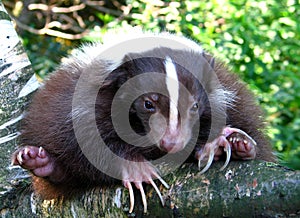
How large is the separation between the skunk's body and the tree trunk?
9cm

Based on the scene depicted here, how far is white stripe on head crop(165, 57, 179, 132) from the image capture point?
2.00m

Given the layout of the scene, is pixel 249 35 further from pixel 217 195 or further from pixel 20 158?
pixel 217 195

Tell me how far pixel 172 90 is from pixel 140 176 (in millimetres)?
343

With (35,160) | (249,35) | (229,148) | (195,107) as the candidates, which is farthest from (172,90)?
(249,35)

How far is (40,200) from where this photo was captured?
231 cm

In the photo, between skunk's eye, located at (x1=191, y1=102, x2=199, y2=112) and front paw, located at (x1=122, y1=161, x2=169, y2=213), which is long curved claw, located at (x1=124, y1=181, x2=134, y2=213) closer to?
front paw, located at (x1=122, y1=161, x2=169, y2=213)

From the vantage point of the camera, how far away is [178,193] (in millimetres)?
1754

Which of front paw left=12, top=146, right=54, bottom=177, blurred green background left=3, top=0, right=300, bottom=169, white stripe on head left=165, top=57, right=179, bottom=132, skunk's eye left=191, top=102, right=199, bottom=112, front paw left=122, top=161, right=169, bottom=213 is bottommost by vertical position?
blurred green background left=3, top=0, right=300, bottom=169

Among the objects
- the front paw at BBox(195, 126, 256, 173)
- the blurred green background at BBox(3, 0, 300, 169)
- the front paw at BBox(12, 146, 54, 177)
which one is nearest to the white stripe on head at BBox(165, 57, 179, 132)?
the front paw at BBox(195, 126, 256, 173)

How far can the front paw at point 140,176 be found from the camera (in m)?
1.83

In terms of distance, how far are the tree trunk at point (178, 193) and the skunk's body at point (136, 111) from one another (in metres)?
0.09

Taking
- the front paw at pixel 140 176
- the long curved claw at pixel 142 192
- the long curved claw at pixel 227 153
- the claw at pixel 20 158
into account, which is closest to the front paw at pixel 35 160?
the claw at pixel 20 158

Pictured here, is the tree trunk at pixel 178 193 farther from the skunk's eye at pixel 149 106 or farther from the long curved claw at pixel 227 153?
the skunk's eye at pixel 149 106

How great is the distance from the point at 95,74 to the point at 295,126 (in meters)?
3.72
